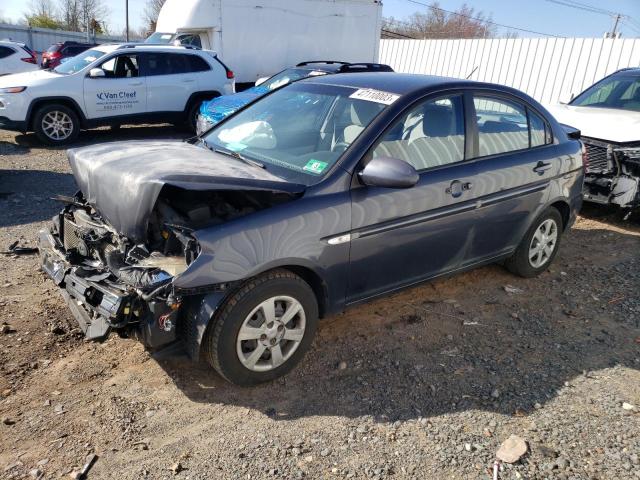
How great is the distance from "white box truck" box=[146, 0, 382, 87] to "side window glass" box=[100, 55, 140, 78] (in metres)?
3.67

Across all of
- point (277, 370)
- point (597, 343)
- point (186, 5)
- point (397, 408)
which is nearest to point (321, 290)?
point (277, 370)

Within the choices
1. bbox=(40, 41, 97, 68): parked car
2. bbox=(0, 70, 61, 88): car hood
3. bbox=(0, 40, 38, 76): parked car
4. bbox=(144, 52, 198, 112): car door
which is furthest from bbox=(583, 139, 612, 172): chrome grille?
bbox=(40, 41, 97, 68): parked car

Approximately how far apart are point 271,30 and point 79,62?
5.52 metres

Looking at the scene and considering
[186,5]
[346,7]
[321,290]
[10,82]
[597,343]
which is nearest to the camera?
[321,290]

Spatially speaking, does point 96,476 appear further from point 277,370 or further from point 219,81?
point 219,81

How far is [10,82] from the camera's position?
9.85m

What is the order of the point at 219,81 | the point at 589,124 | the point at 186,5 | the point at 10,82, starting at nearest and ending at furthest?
the point at 589,124
the point at 10,82
the point at 219,81
the point at 186,5

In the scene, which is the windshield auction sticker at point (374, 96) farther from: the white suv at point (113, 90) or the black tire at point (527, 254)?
the white suv at point (113, 90)

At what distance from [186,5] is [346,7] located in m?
4.43

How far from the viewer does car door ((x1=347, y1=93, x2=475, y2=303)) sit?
343 cm

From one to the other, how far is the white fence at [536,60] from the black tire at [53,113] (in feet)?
Answer: 30.1

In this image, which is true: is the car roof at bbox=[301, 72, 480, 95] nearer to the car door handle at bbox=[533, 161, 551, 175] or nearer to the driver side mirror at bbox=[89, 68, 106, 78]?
the car door handle at bbox=[533, 161, 551, 175]

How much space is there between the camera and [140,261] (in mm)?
3055

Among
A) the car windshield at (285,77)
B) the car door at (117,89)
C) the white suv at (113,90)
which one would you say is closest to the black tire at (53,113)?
the white suv at (113,90)
